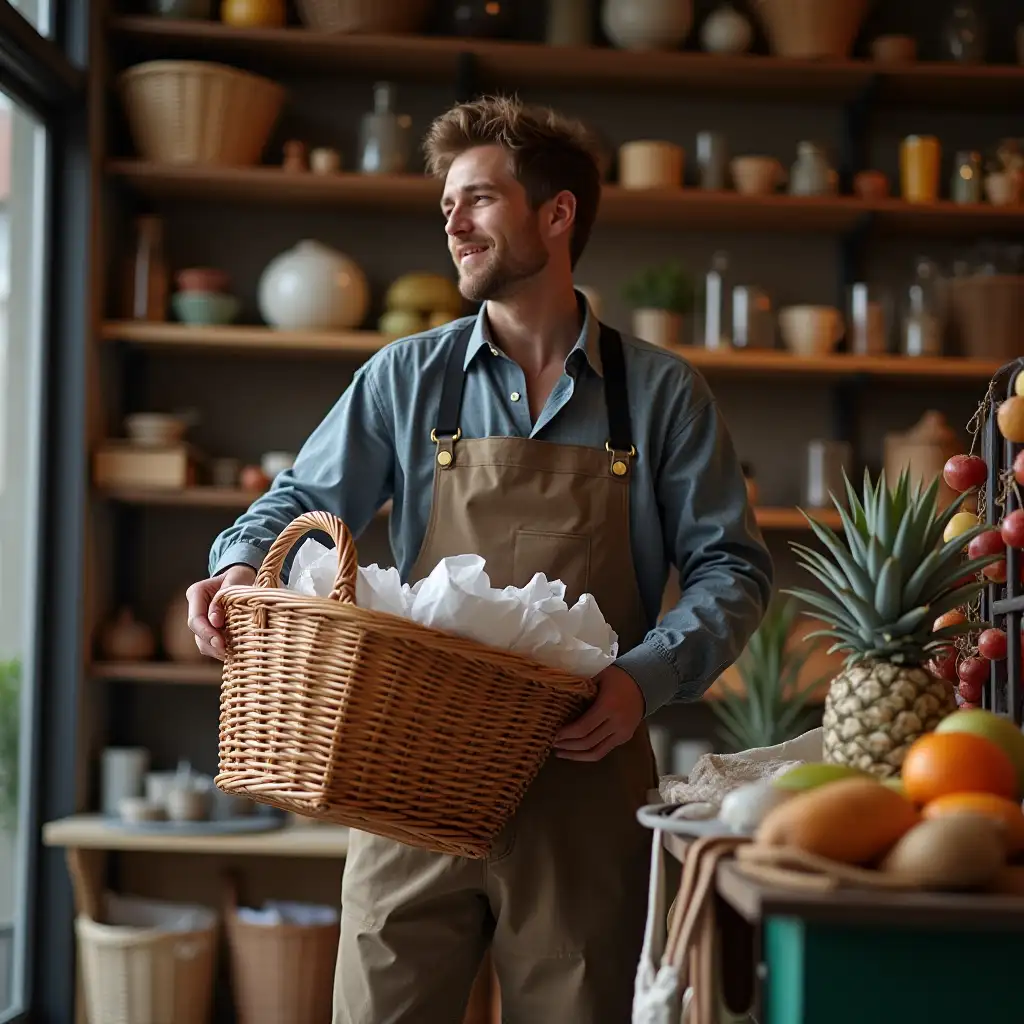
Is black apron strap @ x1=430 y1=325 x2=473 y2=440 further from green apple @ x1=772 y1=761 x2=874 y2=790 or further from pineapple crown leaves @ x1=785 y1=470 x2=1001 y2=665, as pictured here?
green apple @ x1=772 y1=761 x2=874 y2=790

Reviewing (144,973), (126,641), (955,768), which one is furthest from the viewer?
(126,641)

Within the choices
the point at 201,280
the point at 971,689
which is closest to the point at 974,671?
the point at 971,689

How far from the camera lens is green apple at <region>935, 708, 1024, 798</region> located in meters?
1.19

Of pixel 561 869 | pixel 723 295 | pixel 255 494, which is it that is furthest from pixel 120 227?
pixel 561 869

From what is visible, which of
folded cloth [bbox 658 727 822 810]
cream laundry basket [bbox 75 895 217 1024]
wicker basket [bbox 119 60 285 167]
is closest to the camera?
folded cloth [bbox 658 727 822 810]

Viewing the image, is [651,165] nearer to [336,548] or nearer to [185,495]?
[185,495]

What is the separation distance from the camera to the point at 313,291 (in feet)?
12.0

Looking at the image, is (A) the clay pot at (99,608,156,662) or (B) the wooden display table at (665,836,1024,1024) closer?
(B) the wooden display table at (665,836,1024,1024)

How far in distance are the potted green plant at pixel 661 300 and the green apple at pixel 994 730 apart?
254cm

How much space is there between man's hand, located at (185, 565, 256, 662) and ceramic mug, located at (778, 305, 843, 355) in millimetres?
2371

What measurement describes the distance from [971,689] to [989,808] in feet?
2.05

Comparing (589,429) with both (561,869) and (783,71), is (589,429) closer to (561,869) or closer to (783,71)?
(561,869)

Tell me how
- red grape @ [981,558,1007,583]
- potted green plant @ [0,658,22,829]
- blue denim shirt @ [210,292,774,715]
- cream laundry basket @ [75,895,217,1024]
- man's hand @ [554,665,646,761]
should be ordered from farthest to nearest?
potted green plant @ [0,658,22,829] < cream laundry basket @ [75,895,217,1024] < blue denim shirt @ [210,292,774,715] < red grape @ [981,558,1007,583] < man's hand @ [554,665,646,761]

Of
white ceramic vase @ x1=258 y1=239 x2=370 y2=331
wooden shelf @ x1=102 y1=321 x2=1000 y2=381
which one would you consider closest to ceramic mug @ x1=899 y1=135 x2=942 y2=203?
wooden shelf @ x1=102 y1=321 x2=1000 y2=381
